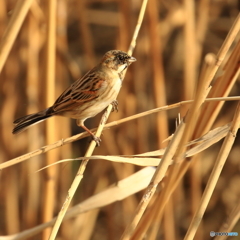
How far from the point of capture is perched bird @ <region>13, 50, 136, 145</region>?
306cm

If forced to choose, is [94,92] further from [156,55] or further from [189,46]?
[189,46]

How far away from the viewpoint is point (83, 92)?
Answer: 10.4ft

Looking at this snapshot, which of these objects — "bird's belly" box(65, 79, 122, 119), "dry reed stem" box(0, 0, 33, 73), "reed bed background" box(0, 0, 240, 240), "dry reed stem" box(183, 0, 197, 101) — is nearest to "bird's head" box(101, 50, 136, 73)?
"bird's belly" box(65, 79, 122, 119)

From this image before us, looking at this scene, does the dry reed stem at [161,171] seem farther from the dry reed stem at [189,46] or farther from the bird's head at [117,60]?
the dry reed stem at [189,46]

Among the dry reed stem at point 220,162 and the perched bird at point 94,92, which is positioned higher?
the perched bird at point 94,92

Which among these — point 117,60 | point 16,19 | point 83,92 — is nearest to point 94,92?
point 83,92

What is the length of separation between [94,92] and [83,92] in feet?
0.31

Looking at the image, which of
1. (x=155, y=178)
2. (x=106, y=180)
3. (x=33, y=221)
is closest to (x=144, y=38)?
(x=106, y=180)

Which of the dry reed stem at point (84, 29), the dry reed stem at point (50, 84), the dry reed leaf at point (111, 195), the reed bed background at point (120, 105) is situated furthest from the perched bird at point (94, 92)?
the dry reed leaf at point (111, 195)

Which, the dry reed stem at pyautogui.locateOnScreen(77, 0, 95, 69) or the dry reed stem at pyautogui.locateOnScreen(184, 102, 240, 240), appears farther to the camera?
the dry reed stem at pyautogui.locateOnScreen(77, 0, 95, 69)

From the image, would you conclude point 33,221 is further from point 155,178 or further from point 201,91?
point 201,91

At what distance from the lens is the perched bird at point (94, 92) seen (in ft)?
10.0

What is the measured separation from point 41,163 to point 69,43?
1.65 meters

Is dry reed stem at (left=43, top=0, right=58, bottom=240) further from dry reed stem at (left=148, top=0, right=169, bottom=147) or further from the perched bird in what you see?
dry reed stem at (left=148, top=0, right=169, bottom=147)
